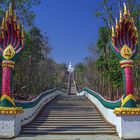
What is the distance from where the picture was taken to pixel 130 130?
13703mm

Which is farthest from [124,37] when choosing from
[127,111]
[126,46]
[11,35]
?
[11,35]

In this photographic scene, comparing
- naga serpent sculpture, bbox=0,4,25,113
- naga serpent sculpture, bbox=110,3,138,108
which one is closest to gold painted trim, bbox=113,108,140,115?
naga serpent sculpture, bbox=110,3,138,108

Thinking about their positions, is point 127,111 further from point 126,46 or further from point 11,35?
point 11,35

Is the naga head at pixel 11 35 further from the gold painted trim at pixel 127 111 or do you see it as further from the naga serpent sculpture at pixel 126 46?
the gold painted trim at pixel 127 111

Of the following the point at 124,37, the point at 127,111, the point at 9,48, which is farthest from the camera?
the point at 124,37

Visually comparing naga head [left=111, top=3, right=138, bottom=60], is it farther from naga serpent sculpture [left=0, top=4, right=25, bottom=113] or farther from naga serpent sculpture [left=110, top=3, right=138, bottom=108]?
naga serpent sculpture [left=0, top=4, right=25, bottom=113]

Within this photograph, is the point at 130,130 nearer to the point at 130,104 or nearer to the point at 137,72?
the point at 130,104

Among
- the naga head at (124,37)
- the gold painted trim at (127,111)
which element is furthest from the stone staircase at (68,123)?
the naga head at (124,37)

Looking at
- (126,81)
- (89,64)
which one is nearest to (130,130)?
(126,81)

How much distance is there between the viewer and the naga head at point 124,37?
14578 millimetres

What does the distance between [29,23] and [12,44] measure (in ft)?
32.7

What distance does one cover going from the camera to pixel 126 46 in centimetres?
1462

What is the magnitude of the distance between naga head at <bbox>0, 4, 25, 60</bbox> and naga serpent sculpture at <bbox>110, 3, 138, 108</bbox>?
4.63 meters

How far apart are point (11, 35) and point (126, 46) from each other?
582 centimetres
